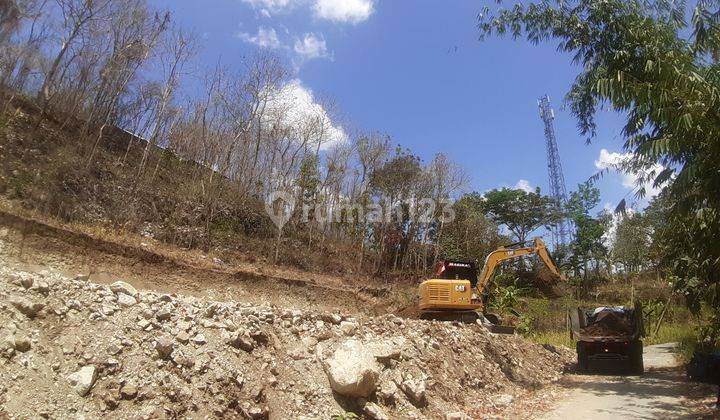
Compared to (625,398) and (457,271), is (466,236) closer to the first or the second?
(457,271)

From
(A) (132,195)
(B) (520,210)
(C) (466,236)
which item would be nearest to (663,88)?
(A) (132,195)

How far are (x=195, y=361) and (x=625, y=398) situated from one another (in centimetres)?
797

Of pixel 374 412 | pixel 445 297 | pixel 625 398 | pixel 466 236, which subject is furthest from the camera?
pixel 466 236

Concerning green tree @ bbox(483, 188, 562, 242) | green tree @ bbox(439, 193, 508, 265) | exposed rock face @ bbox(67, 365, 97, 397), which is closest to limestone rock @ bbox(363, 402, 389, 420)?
exposed rock face @ bbox(67, 365, 97, 397)

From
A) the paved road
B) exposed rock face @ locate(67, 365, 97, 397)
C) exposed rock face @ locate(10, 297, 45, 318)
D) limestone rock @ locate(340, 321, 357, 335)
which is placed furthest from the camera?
limestone rock @ locate(340, 321, 357, 335)

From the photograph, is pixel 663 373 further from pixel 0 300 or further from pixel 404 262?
pixel 404 262

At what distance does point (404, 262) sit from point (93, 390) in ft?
82.5

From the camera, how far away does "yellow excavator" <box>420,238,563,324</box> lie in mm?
13609

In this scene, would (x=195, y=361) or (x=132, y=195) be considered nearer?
(x=195, y=361)

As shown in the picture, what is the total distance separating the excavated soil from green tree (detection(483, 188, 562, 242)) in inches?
1126

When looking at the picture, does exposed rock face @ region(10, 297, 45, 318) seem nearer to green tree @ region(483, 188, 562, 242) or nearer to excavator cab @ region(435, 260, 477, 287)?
excavator cab @ region(435, 260, 477, 287)

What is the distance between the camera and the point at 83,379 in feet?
17.6

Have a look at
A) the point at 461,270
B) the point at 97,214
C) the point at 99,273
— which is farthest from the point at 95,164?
the point at 461,270

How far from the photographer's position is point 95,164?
19984 mm
